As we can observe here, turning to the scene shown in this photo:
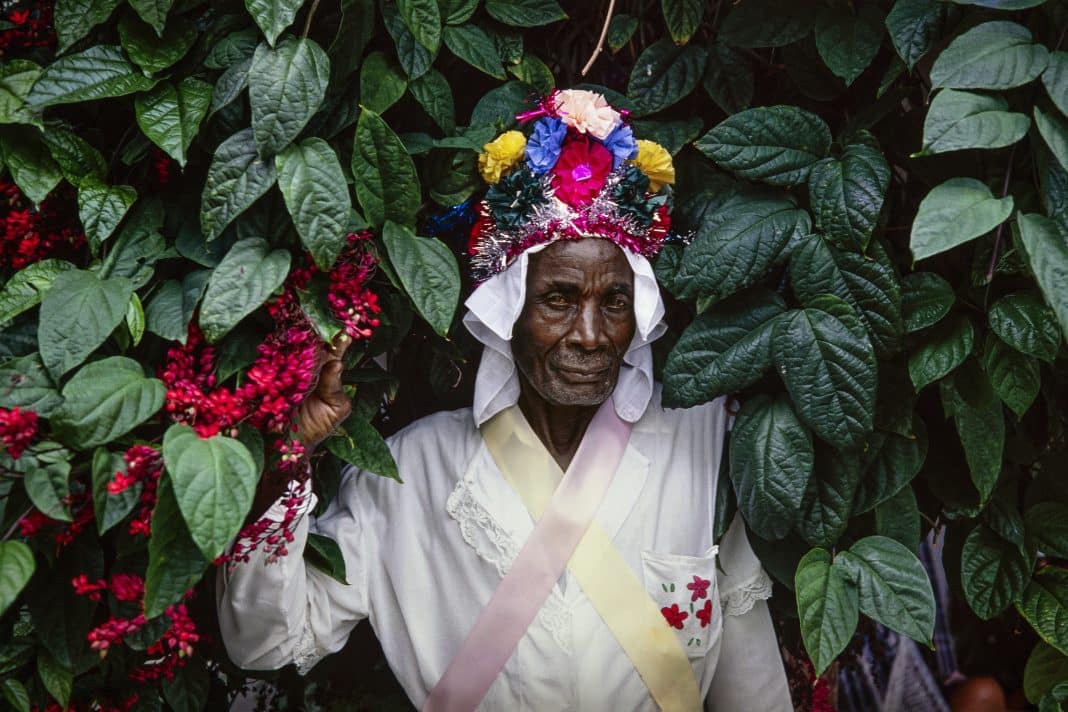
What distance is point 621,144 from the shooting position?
6.40 feet

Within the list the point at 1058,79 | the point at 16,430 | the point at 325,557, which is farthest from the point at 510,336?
the point at 1058,79

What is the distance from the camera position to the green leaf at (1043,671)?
2014 millimetres

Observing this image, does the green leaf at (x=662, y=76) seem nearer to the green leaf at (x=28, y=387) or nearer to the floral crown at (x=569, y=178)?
the floral crown at (x=569, y=178)

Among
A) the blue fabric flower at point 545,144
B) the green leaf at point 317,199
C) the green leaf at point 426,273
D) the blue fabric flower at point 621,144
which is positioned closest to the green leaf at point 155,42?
the green leaf at point 317,199

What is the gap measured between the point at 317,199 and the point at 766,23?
2.64 ft

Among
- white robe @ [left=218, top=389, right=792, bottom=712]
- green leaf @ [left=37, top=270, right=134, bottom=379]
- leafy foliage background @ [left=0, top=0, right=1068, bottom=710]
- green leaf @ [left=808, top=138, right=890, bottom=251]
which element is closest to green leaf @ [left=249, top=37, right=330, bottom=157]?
leafy foliage background @ [left=0, top=0, right=1068, bottom=710]

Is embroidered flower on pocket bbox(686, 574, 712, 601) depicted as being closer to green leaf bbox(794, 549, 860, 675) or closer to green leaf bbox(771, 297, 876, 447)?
green leaf bbox(794, 549, 860, 675)

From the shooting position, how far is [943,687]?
2797mm

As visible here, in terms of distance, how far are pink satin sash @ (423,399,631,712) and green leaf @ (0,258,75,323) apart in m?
0.84

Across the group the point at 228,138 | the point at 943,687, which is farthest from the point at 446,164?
the point at 943,687

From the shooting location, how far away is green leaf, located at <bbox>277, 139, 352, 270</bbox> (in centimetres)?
165

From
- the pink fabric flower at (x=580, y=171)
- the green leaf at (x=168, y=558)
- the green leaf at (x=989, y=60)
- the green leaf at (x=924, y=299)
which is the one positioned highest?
the green leaf at (x=989, y=60)

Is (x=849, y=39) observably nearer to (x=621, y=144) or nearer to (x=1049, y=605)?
(x=621, y=144)

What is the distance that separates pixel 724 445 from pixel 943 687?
1121 millimetres
